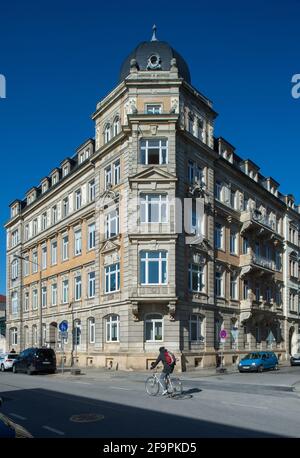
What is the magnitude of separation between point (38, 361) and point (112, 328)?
5.48 meters

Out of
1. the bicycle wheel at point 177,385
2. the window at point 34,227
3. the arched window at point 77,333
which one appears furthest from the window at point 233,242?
the bicycle wheel at point 177,385

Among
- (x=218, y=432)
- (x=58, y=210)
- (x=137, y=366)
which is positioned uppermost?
(x=58, y=210)

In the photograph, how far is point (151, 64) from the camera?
35.3 m

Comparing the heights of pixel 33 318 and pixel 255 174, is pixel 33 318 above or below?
below

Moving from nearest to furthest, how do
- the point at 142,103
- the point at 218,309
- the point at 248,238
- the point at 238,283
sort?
1. the point at 142,103
2. the point at 218,309
3. the point at 238,283
4. the point at 248,238

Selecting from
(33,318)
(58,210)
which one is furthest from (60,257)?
(33,318)

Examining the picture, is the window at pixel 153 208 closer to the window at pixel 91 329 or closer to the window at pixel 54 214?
the window at pixel 91 329

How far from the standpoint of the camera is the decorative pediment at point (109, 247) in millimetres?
34669

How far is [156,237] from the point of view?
32438 mm

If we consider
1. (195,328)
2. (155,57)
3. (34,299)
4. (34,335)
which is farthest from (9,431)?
(34,299)

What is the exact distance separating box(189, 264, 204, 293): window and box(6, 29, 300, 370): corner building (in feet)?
0.24
